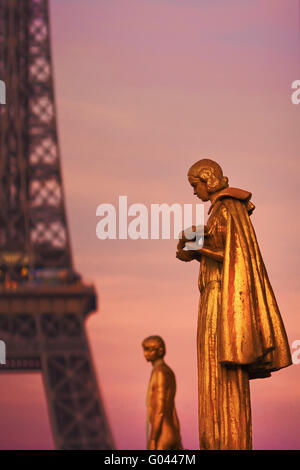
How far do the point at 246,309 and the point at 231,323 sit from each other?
115 millimetres

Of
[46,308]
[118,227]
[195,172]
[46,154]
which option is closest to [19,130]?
[46,154]

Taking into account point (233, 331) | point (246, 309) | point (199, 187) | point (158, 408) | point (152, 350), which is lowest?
point (158, 408)

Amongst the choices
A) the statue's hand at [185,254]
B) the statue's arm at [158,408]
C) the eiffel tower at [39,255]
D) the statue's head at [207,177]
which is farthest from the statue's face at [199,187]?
the eiffel tower at [39,255]

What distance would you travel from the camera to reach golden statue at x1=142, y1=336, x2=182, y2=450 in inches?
241

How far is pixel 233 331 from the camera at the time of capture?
580 centimetres

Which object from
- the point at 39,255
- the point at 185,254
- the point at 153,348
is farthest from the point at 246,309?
the point at 39,255

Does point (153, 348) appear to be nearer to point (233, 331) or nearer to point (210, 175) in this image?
point (233, 331)

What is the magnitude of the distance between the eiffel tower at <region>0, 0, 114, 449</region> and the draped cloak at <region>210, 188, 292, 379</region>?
21195 mm

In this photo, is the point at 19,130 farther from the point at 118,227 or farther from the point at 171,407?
the point at 171,407

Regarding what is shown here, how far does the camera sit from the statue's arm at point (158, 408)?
6.13 meters

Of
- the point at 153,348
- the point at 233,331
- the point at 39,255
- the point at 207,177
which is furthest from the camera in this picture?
the point at 39,255

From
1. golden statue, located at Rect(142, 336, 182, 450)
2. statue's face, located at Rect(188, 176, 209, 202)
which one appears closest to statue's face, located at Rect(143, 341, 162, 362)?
golden statue, located at Rect(142, 336, 182, 450)

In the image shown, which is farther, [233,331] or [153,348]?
[153,348]
